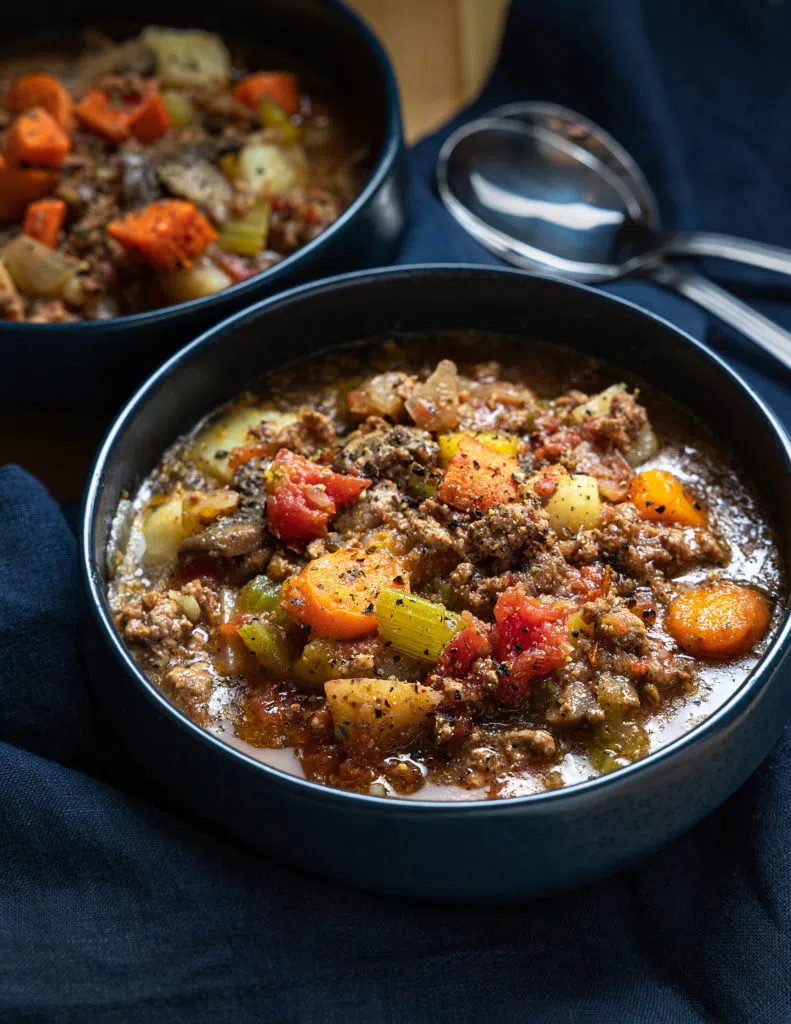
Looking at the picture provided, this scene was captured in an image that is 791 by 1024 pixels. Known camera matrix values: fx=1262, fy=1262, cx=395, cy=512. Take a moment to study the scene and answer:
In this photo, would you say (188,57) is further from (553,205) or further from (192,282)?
(553,205)

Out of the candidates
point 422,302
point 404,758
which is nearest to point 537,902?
point 404,758

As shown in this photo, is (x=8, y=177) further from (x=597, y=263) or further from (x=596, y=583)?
(x=596, y=583)

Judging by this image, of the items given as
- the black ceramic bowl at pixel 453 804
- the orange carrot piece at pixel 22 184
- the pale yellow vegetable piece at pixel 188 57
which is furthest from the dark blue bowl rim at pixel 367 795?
the pale yellow vegetable piece at pixel 188 57

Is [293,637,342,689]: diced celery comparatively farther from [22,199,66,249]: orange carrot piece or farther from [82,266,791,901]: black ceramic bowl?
[22,199,66,249]: orange carrot piece

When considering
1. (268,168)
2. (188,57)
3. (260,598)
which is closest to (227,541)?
(260,598)

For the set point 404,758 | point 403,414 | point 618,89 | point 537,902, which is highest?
point 618,89

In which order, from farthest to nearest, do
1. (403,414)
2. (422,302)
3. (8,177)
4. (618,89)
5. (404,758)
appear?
1. (618,89)
2. (8,177)
3. (422,302)
4. (403,414)
5. (404,758)
